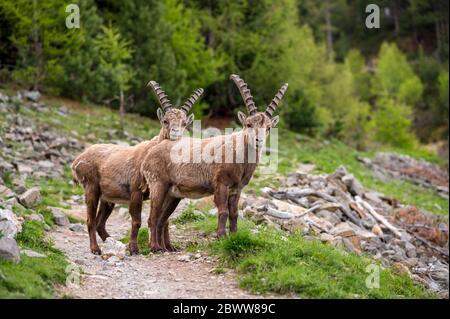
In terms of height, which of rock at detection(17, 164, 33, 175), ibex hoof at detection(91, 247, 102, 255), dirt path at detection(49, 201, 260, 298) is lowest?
ibex hoof at detection(91, 247, 102, 255)

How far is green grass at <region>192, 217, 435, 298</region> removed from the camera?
9.98 m

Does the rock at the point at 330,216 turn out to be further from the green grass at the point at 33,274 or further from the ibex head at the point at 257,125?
the green grass at the point at 33,274

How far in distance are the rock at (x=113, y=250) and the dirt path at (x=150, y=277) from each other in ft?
0.42

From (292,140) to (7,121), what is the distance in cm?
1789

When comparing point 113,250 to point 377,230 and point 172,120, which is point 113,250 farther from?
point 377,230

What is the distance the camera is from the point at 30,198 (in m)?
15.8

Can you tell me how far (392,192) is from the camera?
2864 cm

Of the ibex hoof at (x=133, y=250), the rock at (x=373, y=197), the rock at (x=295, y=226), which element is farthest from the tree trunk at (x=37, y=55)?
the ibex hoof at (x=133, y=250)

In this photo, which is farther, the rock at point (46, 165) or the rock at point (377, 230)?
the rock at point (46, 165)

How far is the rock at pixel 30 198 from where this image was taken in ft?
51.3

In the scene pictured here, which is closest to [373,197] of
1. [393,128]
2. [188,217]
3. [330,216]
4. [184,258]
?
[330,216]

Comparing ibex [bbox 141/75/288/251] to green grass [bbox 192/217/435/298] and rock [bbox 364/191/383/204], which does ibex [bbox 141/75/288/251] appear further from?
rock [bbox 364/191/383/204]

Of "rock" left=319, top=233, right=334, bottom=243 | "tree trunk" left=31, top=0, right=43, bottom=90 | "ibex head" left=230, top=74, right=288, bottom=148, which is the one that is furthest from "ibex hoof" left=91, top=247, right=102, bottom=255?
"tree trunk" left=31, top=0, right=43, bottom=90

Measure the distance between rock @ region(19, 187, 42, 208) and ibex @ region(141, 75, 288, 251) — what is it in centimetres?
414
